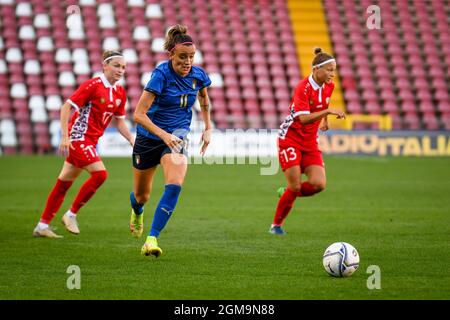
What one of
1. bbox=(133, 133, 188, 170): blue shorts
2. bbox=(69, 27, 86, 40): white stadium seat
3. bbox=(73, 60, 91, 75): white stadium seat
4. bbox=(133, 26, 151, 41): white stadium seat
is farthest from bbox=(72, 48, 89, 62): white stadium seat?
bbox=(133, 133, 188, 170): blue shorts

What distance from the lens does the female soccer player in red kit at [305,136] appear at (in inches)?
388

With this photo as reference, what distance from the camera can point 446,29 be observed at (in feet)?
106

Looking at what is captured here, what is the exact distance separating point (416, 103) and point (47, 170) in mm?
16003

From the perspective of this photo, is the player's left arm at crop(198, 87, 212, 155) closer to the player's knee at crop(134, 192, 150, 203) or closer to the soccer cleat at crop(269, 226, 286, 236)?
the player's knee at crop(134, 192, 150, 203)

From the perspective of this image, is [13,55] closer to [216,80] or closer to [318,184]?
[216,80]

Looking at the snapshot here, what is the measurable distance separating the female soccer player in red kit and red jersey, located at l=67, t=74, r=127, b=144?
2163mm

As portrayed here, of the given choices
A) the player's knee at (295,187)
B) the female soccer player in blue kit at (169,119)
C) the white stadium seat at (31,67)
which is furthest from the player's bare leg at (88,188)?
the white stadium seat at (31,67)

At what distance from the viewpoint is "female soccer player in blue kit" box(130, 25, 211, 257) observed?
8.12 m

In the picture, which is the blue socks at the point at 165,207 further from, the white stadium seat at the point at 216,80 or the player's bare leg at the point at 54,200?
the white stadium seat at the point at 216,80

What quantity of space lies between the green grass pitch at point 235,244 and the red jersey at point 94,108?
4.20 ft

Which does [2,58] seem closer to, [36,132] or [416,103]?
[36,132]

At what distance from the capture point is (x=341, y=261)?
715 cm

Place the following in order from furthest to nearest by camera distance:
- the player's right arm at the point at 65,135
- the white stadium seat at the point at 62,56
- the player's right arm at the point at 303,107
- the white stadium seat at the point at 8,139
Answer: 1. the white stadium seat at the point at 62,56
2. the white stadium seat at the point at 8,139
3. the player's right arm at the point at 303,107
4. the player's right arm at the point at 65,135

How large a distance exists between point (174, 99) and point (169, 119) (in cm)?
23
